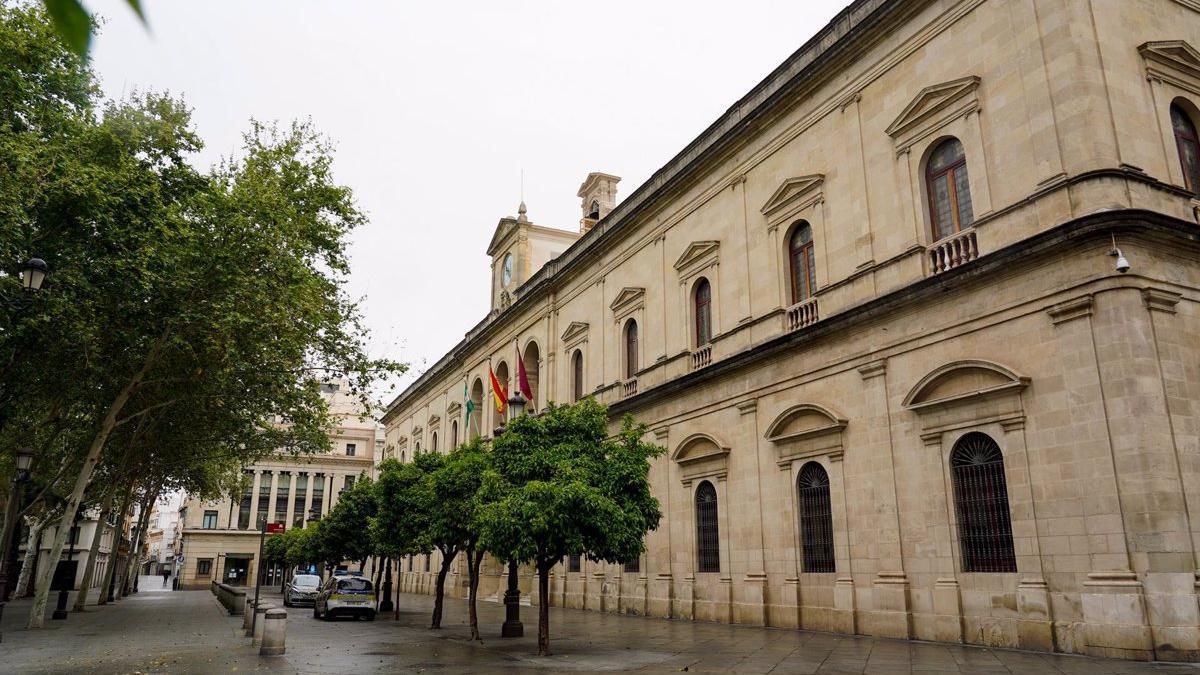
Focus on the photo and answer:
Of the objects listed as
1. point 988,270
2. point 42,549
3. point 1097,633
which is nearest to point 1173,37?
point 988,270

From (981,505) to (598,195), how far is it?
2705 cm

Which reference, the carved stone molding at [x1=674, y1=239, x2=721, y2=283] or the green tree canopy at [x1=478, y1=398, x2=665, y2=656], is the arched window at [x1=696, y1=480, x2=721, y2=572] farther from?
the carved stone molding at [x1=674, y1=239, x2=721, y2=283]

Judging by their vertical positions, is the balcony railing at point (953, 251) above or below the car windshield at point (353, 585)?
above

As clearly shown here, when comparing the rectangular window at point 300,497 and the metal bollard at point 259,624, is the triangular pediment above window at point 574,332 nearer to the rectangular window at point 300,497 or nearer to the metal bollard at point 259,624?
the metal bollard at point 259,624

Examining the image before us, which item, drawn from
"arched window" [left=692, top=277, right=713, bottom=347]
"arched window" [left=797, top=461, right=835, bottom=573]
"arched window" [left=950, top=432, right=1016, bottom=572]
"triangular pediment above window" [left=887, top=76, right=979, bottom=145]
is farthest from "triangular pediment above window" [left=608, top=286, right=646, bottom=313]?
"arched window" [left=950, top=432, right=1016, bottom=572]

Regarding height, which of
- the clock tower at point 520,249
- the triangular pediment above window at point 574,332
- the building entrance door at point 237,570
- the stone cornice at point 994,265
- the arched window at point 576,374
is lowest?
the building entrance door at point 237,570

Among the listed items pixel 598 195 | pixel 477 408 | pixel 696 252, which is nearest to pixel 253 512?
pixel 477 408

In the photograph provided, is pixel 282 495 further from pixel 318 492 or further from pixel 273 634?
pixel 273 634

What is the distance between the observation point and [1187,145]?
581 inches

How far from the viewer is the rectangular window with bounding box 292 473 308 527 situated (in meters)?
78.8

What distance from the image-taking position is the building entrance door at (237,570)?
76688 millimetres

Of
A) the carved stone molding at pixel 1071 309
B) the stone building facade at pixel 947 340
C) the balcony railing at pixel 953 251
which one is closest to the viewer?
the stone building facade at pixel 947 340

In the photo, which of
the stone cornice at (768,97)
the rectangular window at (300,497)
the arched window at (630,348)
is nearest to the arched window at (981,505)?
the stone cornice at (768,97)

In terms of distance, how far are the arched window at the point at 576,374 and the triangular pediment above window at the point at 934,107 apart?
17.0 metres
